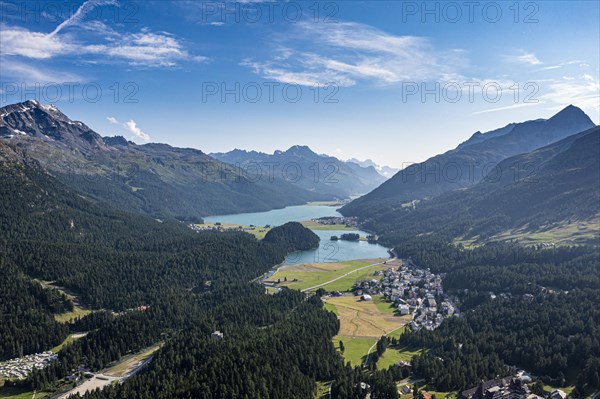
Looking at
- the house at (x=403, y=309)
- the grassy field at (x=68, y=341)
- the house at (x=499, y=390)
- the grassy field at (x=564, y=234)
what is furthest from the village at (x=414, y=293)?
the grassy field at (x=68, y=341)

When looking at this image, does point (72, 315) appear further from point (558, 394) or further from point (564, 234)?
point (564, 234)

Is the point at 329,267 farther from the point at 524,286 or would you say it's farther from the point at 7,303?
the point at 7,303

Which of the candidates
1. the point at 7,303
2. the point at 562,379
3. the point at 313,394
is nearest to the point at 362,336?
the point at 313,394

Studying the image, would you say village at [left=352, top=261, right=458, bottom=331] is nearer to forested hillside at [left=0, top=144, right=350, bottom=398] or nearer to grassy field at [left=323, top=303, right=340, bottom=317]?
grassy field at [left=323, top=303, right=340, bottom=317]

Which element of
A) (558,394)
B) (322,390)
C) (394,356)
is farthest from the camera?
(394,356)

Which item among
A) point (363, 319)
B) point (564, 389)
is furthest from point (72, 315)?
point (564, 389)

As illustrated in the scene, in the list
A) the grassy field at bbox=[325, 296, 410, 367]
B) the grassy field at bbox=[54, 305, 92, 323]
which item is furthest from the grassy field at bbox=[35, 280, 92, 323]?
the grassy field at bbox=[325, 296, 410, 367]
